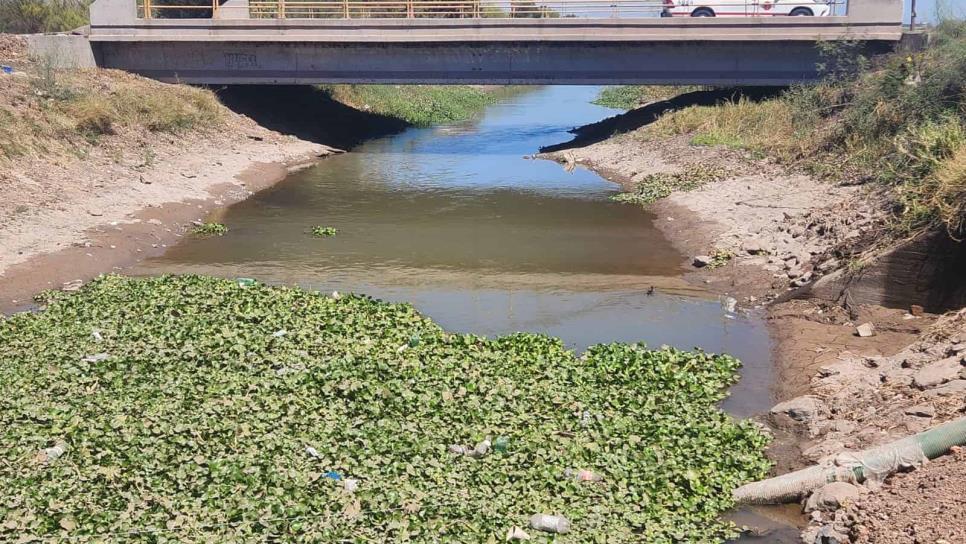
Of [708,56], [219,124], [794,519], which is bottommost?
[794,519]

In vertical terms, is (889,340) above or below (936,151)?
below

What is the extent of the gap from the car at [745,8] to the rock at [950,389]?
25962mm

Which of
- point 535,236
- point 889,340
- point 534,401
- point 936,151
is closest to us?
point 534,401

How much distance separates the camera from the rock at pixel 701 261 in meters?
18.1

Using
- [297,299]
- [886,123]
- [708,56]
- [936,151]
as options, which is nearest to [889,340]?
[936,151]

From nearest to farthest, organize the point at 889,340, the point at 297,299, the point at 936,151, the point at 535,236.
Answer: the point at 889,340 → the point at 297,299 → the point at 936,151 → the point at 535,236

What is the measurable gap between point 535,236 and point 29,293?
10.7m

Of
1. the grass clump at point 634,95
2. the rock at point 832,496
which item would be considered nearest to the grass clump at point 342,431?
the rock at point 832,496

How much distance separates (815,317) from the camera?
14.5 meters

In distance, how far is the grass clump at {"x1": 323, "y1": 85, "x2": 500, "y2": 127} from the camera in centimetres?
4641

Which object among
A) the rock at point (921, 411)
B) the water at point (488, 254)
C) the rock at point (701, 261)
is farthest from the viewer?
the rock at point (701, 261)

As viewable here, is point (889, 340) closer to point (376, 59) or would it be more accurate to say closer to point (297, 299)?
point (297, 299)

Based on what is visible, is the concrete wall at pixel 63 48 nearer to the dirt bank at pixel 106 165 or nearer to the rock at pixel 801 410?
the dirt bank at pixel 106 165

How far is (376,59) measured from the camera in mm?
34594
